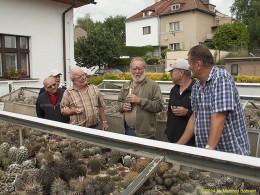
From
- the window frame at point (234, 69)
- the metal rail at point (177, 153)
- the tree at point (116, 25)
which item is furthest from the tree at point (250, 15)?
the metal rail at point (177, 153)

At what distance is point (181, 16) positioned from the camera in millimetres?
35625

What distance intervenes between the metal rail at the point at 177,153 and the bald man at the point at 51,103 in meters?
1.61

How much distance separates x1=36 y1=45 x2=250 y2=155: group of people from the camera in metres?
2.20

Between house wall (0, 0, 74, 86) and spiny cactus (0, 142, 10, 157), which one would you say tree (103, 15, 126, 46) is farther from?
spiny cactus (0, 142, 10, 157)

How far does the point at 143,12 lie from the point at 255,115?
36.7 meters

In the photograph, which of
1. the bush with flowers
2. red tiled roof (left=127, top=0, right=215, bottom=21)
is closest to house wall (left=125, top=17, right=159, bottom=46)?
red tiled roof (left=127, top=0, right=215, bottom=21)

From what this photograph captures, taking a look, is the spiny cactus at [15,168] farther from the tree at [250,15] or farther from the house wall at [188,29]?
the tree at [250,15]

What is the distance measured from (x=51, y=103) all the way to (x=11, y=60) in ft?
23.8

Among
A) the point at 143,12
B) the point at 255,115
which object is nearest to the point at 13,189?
the point at 255,115

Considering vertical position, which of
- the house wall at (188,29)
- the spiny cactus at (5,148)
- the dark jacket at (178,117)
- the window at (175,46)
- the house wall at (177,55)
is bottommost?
the spiny cactus at (5,148)

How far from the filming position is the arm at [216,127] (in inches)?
84.4

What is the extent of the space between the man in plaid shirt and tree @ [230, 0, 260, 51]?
38554mm

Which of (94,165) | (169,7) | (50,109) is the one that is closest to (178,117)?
(94,165)

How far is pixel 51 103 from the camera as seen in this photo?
158 inches
